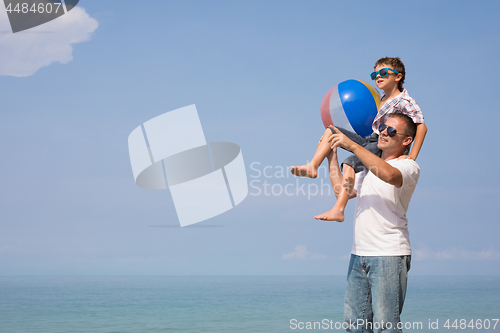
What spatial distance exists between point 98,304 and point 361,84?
63.2 feet

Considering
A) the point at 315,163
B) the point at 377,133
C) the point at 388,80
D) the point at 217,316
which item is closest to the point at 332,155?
the point at 315,163

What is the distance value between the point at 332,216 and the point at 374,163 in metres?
0.72

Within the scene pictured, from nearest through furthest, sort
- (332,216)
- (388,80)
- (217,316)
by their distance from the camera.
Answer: (332,216), (388,80), (217,316)

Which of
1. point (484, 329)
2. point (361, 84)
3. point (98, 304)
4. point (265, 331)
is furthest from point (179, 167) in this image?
point (98, 304)

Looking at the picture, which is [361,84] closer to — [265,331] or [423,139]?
[423,139]

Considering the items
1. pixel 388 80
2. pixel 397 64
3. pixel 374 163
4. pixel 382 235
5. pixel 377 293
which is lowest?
pixel 377 293

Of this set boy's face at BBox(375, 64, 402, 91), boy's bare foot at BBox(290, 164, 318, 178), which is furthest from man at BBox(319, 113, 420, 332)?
boy's face at BBox(375, 64, 402, 91)

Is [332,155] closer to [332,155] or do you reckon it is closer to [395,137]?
[332,155]

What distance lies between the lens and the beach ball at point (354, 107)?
379 centimetres

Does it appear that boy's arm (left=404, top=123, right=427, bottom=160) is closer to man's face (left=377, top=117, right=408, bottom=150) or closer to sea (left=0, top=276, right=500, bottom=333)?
man's face (left=377, top=117, right=408, bottom=150)

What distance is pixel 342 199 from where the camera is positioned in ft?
10.3

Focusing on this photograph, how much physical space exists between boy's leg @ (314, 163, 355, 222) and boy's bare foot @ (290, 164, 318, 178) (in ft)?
0.72

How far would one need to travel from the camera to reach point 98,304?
65.8ft

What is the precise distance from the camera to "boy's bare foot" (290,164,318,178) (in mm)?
3062
